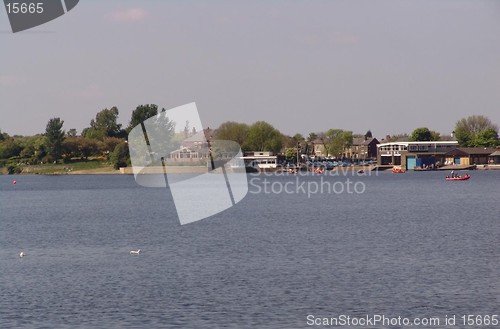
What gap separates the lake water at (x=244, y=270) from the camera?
2831 centimetres

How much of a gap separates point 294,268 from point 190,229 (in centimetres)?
2203

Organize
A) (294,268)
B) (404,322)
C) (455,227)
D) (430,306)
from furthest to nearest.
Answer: (455,227) → (294,268) → (430,306) → (404,322)

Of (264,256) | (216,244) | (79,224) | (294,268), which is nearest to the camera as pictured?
(294,268)

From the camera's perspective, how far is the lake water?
2831 centimetres

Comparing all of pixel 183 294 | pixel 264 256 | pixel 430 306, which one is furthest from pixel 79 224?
pixel 430 306

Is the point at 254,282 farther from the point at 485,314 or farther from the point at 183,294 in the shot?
the point at 485,314

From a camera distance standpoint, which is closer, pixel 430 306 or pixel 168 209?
pixel 430 306

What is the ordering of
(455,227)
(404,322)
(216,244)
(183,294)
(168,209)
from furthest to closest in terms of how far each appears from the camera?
(168,209) → (455,227) → (216,244) → (183,294) → (404,322)

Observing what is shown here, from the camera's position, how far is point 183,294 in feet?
103

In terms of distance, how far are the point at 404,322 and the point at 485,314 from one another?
291cm

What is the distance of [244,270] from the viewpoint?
37000mm

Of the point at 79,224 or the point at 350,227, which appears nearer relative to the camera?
the point at 350,227

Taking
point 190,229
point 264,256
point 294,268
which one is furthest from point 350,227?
point 294,268

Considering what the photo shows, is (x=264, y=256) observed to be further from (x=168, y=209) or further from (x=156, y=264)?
(x=168, y=209)
